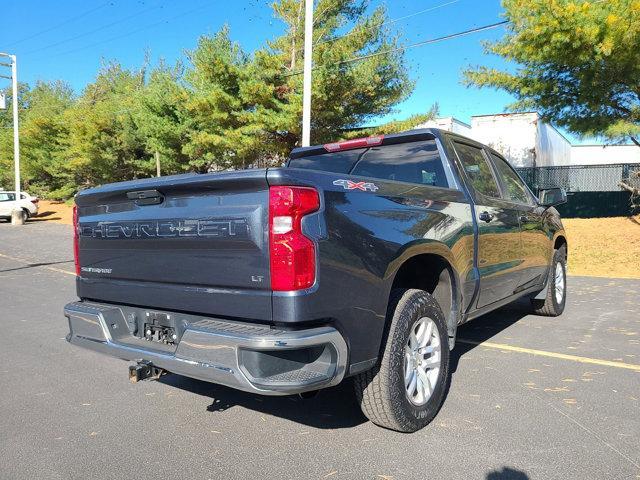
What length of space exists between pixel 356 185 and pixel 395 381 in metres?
1.14

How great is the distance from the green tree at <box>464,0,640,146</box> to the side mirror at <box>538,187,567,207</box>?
6.45 metres

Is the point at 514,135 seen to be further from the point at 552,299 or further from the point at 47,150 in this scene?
the point at 47,150

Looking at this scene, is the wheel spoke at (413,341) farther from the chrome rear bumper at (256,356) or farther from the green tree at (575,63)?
the green tree at (575,63)

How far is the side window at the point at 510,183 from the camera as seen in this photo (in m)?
5.03

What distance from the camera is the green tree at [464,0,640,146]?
34.2 ft

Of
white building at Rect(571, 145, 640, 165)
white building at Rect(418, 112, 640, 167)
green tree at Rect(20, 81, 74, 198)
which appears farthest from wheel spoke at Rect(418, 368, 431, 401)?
white building at Rect(571, 145, 640, 165)

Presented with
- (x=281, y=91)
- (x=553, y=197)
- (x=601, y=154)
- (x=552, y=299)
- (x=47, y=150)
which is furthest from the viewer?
(x=601, y=154)

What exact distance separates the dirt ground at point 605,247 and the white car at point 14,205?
80.5 ft

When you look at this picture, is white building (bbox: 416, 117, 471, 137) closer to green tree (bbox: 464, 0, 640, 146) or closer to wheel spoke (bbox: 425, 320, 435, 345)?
green tree (bbox: 464, 0, 640, 146)

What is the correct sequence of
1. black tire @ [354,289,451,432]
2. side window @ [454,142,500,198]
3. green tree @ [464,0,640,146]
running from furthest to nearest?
green tree @ [464,0,640,146] → side window @ [454,142,500,198] → black tire @ [354,289,451,432]

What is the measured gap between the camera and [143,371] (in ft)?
9.71

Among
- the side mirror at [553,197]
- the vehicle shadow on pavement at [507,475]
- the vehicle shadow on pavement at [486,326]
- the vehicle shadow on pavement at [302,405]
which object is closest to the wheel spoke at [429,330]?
the vehicle shadow on pavement at [302,405]

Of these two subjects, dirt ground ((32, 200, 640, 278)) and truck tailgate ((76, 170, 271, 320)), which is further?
dirt ground ((32, 200, 640, 278))

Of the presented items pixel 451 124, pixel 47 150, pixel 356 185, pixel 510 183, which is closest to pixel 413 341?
pixel 356 185
